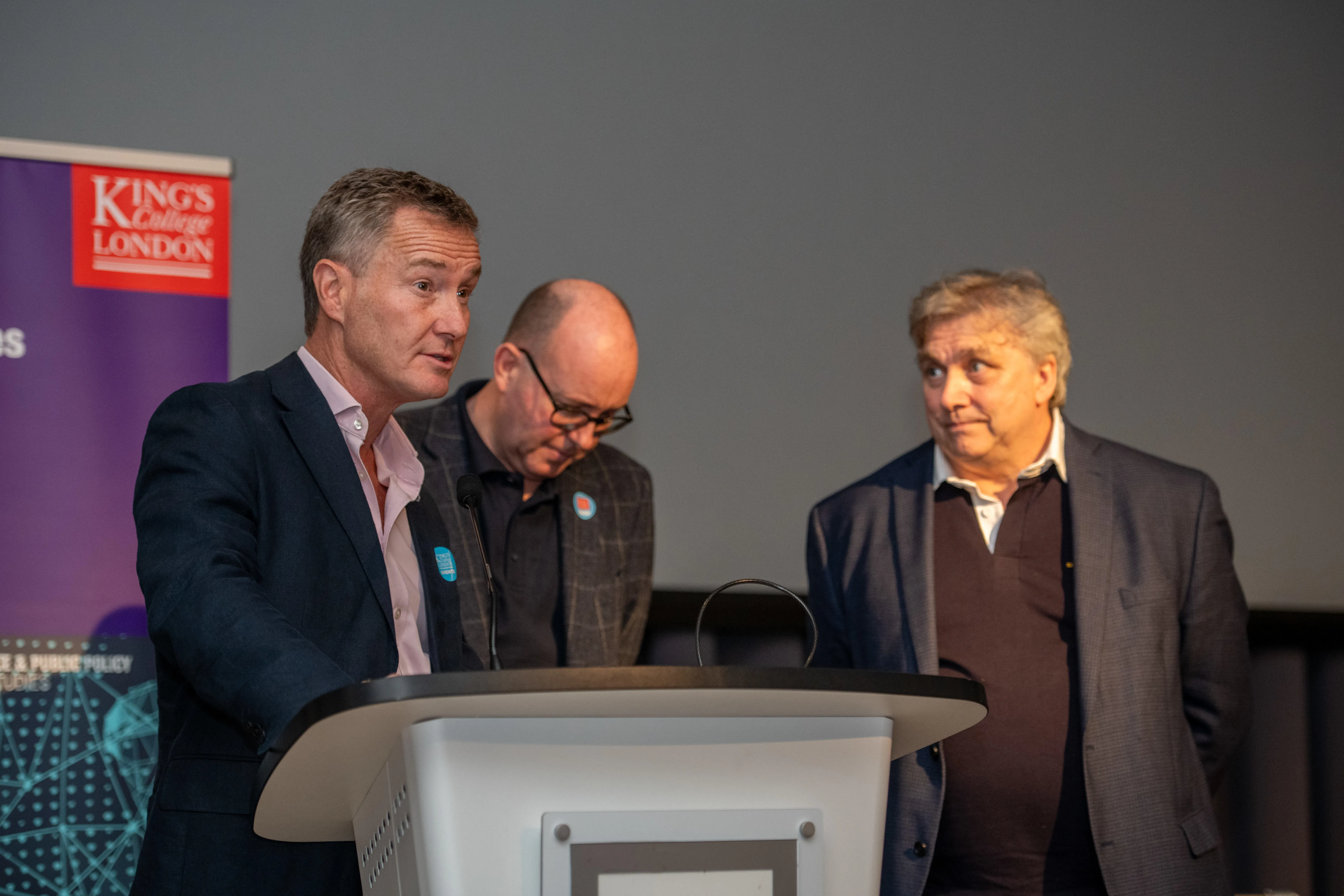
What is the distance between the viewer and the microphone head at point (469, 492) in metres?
1.89

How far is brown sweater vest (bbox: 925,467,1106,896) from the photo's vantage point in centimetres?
228

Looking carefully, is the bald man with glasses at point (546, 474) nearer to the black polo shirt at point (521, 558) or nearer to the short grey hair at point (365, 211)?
the black polo shirt at point (521, 558)

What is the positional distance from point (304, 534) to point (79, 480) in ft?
4.95

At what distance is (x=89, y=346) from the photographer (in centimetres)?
280

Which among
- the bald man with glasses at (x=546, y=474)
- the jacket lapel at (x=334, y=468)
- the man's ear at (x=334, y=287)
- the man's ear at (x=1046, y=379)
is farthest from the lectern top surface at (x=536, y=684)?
the man's ear at (x=1046, y=379)

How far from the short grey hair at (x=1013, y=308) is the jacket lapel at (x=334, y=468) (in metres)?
1.46

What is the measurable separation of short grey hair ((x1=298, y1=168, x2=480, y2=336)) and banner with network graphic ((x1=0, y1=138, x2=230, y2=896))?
124 centimetres

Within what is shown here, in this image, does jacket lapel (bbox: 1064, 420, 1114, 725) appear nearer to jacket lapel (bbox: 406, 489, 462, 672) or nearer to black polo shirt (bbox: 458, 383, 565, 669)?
black polo shirt (bbox: 458, 383, 565, 669)

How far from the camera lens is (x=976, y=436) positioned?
2.51 metres

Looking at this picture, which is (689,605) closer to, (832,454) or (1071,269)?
(832,454)

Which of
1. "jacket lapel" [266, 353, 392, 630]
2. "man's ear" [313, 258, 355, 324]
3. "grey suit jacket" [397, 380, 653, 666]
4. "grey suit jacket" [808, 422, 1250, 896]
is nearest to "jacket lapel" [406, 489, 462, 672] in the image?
"jacket lapel" [266, 353, 392, 630]

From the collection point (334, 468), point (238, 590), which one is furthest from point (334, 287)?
point (238, 590)

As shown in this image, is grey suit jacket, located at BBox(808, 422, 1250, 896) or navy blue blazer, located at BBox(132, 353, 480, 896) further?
grey suit jacket, located at BBox(808, 422, 1250, 896)

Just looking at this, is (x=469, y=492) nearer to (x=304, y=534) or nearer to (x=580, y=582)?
(x=304, y=534)
